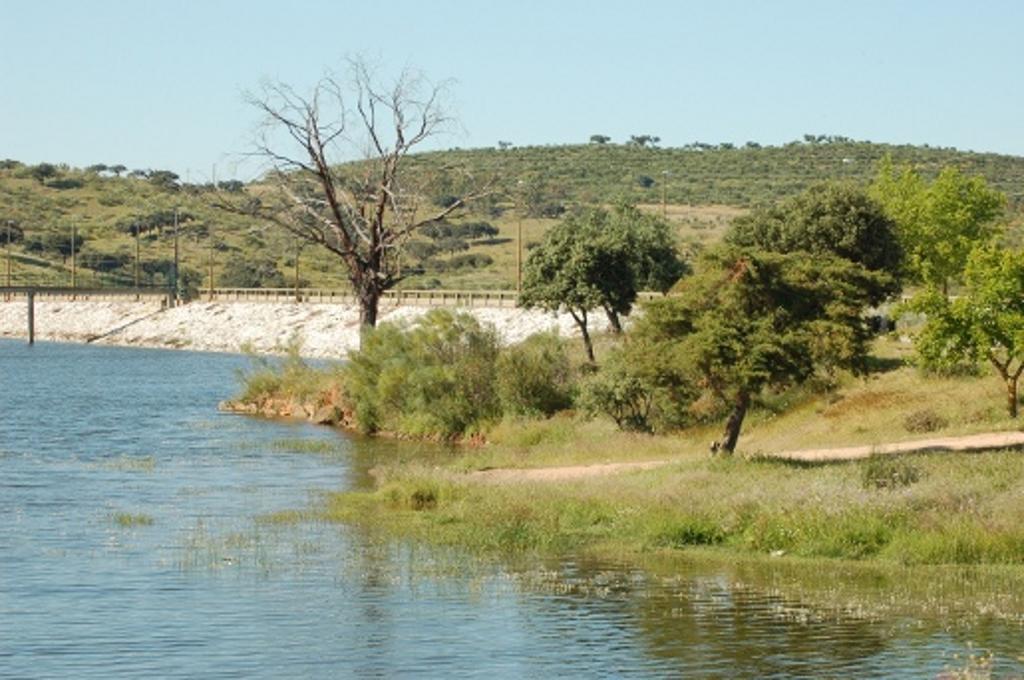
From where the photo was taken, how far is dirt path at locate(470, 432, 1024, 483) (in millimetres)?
42156

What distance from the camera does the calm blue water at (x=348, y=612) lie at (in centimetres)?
2458

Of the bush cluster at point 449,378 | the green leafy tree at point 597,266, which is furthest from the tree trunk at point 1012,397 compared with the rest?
the green leafy tree at point 597,266

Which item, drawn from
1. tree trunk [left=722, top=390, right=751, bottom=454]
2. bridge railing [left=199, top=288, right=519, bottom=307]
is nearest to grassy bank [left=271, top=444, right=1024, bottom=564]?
tree trunk [left=722, top=390, right=751, bottom=454]

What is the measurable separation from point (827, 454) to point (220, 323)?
98833 millimetres

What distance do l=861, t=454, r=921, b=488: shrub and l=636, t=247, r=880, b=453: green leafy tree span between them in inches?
189

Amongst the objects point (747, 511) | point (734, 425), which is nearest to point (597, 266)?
point (734, 425)

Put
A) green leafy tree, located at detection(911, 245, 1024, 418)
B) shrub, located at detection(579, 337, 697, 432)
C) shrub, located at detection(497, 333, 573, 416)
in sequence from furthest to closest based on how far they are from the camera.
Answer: shrub, located at detection(497, 333, 573, 416)
shrub, located at detection(579, 337, 697, 432)
green leafy tree, located at detection(911, 245, 1024, 418)

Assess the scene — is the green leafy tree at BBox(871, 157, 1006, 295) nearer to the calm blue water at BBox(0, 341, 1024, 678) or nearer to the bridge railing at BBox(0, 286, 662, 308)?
the bridge railing at BBox(0, 286, 662, 308)

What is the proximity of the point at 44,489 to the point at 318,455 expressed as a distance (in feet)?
35.3

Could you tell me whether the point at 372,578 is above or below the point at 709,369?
below

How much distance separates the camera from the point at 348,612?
2802cm

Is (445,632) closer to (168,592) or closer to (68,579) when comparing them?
(168,592)

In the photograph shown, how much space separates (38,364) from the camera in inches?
4437

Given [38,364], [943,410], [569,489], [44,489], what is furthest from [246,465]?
[38,364]
